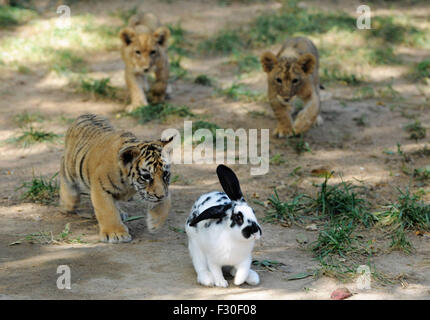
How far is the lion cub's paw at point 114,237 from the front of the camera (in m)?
5.75

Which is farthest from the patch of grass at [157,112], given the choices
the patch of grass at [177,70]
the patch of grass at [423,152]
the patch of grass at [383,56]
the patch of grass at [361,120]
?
the patch of grass at [383,56]

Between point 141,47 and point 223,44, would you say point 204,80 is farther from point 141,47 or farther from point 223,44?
point 223,44

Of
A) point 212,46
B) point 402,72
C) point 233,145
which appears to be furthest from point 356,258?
point 212,46

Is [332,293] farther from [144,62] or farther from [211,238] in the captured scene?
[144,62]

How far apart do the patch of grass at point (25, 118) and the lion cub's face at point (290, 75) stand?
314 centimetres

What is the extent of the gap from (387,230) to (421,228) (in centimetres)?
31

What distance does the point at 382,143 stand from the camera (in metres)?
8.55

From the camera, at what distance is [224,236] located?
4613 mm

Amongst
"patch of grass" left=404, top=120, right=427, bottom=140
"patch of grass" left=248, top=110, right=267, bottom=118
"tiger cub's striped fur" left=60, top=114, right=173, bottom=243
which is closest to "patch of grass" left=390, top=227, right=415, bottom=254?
"tiger cub's striped fur" left=60, top=114, right=173, bottom=243

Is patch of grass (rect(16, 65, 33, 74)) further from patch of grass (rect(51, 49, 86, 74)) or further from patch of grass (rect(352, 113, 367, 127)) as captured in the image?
patch of grass (rect(352, 113, 367, 127))

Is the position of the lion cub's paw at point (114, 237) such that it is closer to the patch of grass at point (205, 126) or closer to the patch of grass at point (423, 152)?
the patch of grass at point (205, 126)

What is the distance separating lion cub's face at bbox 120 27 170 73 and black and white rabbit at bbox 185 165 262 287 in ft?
16.5

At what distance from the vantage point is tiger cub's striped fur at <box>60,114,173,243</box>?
5.49 meters

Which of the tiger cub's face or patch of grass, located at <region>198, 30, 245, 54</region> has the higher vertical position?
patch of grass, located at <region>198, 30, 245, 54</region>
